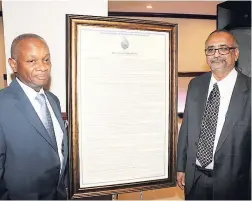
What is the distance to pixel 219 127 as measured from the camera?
5.02 ft

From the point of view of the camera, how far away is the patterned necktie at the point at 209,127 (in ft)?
5.03

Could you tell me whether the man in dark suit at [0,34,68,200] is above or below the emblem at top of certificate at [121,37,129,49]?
below

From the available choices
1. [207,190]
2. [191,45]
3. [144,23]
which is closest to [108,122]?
[144,23]

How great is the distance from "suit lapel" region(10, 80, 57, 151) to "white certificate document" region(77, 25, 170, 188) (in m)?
0.17

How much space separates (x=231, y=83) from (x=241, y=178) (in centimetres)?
53

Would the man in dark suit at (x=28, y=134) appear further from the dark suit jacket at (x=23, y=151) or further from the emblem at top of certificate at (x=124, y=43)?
the emblem at top of certificate at (x=124, y=43)

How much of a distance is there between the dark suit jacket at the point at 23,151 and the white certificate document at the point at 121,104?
173 mm

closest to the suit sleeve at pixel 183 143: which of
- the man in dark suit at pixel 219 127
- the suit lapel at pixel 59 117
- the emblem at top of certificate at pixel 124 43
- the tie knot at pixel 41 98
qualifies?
the man in dark suit at pixel 219 127

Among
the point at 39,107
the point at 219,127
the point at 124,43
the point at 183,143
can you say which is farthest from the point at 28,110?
the point at 219,127

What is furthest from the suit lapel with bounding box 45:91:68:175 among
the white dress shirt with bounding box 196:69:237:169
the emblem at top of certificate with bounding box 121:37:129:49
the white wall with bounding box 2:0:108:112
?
the white dress shirt with bounding box 196:69:237:169

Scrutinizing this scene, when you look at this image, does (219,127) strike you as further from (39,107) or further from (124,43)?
(39,107)

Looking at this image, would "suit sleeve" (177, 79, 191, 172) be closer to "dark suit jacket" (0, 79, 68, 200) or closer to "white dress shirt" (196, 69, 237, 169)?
"white dress shirt" (196, 69, 237, 169)

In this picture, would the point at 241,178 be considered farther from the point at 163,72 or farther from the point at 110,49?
the point at 110,49

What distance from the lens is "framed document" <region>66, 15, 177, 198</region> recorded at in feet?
4.41
